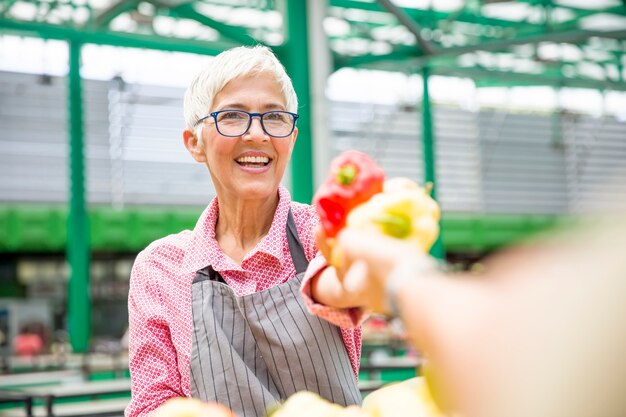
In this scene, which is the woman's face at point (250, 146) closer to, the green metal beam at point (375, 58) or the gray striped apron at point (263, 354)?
the gray striped apron at point (263, 354)

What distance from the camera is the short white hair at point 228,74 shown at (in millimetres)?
1752

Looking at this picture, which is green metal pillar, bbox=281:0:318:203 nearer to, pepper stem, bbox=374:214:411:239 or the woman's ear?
the woman's ear

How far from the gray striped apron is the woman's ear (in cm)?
39

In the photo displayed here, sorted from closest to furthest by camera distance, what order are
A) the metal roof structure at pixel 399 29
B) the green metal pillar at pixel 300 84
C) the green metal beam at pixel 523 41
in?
the green metal pillar at pixel 300 84 < the metal roof structure at pixel 399 29 < the green metal beam at pixel 523 41

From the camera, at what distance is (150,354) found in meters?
1.76

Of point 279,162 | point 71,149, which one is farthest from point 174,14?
point 279,162

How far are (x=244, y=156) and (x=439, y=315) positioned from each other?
1.10m

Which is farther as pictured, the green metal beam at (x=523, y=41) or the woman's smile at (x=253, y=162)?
the green metal beam at (x=523, y=41)

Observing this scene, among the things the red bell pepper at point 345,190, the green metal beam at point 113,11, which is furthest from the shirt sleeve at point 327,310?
the green metal beam at point 113,11

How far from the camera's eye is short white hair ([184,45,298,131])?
1.75 meters

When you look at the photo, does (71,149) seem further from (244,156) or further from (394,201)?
(394,201)

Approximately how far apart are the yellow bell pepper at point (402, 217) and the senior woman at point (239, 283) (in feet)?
1.62

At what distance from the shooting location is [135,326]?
1.79 meters

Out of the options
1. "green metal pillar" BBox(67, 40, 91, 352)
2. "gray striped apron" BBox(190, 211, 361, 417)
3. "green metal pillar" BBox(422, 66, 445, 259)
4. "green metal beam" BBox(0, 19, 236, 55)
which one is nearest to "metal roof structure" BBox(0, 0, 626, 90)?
"green metal beam" BBox(0, 19, 236, 55)
